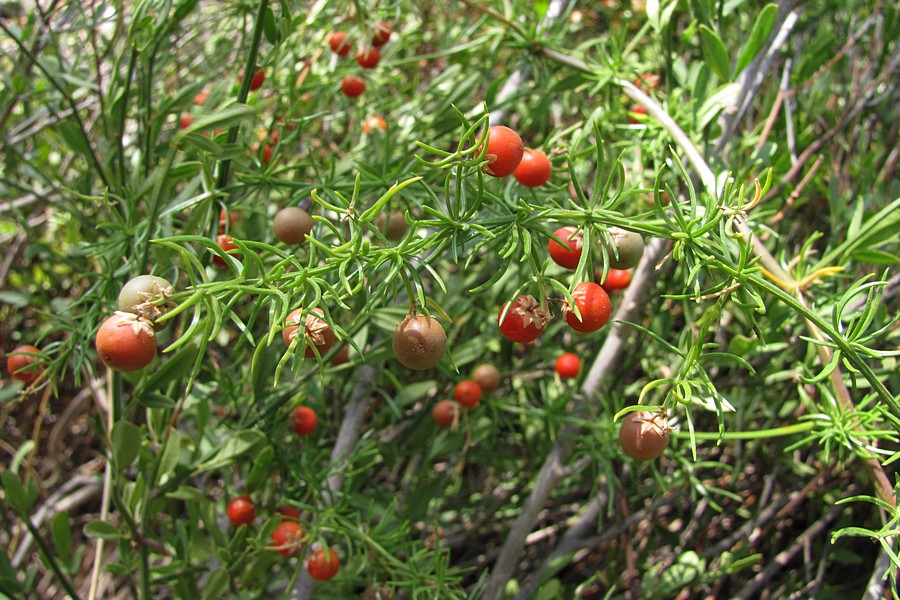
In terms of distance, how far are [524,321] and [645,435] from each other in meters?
0.18

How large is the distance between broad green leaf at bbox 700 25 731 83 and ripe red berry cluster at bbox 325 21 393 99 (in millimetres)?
621

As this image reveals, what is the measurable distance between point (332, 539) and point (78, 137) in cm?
89

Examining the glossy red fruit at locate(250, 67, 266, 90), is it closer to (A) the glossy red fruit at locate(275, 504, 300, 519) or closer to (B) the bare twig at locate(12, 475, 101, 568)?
(A) the glossy red fruit at locate(275, 504, 300, 519)

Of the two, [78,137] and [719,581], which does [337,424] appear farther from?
[719,581]

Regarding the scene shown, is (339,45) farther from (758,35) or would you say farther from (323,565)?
(323,565)

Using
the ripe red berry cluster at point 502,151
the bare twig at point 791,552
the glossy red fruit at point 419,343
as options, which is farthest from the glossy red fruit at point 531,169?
the bare twig at point 791,552

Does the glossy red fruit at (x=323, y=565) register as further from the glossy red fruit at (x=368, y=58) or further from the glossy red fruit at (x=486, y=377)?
the glossy red fruit at (x=368, y=58)

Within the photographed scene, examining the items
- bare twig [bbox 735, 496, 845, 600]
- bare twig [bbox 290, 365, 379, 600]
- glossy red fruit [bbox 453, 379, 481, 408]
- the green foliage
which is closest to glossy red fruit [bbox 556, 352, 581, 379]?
the green foliage

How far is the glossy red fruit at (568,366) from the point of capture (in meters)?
1.42

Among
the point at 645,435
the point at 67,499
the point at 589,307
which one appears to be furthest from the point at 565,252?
the point at 67,499

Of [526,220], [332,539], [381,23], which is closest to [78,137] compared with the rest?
[381,23]

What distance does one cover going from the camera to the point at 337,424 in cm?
157

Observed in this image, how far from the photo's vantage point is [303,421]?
1.33 metres

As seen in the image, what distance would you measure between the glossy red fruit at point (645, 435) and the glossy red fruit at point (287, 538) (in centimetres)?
61
